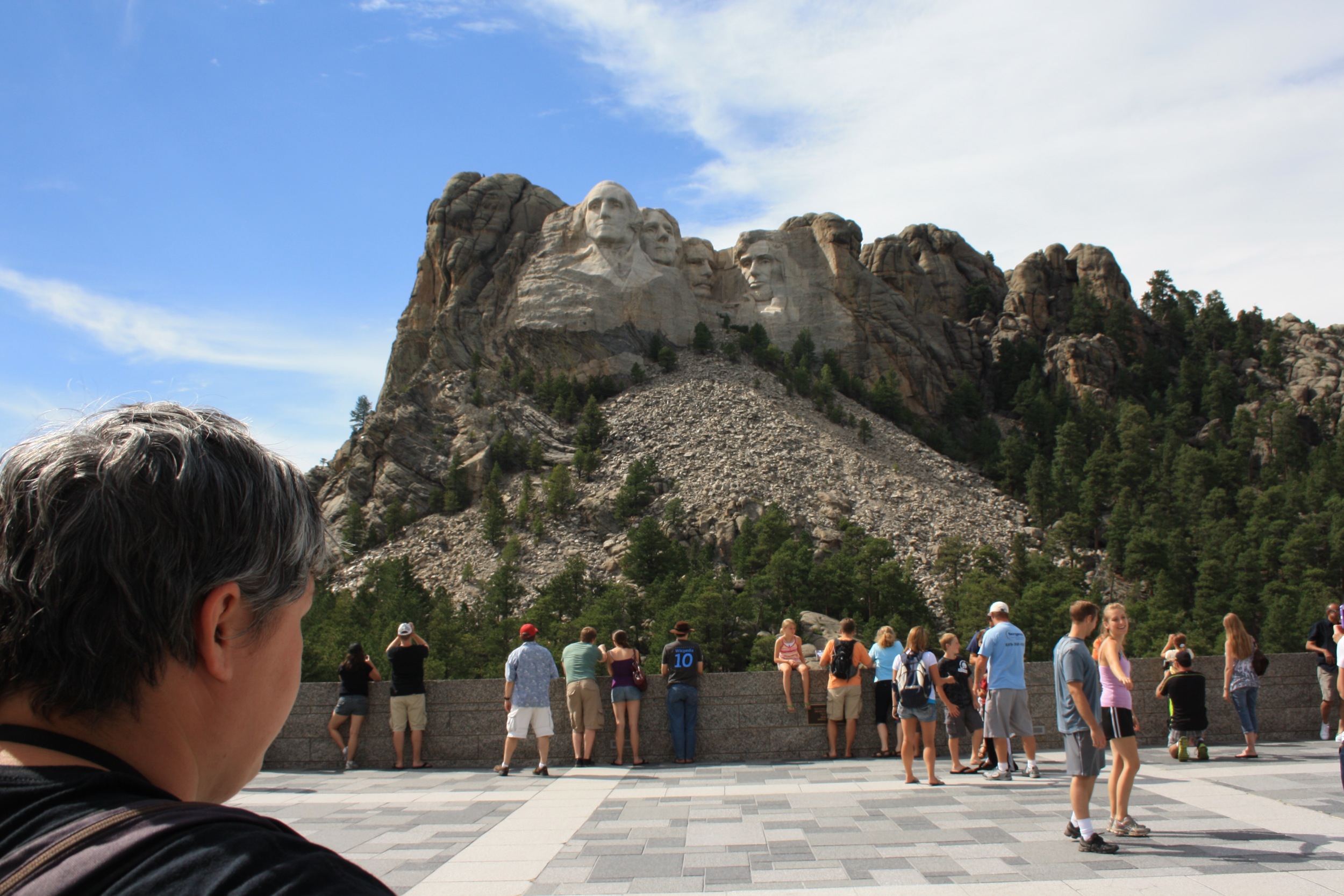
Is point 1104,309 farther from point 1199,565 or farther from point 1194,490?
point 1199,565

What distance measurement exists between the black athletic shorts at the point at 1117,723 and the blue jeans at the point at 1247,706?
5.09 meters

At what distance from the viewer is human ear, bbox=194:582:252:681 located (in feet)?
3.67

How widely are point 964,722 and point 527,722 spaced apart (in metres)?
4.63

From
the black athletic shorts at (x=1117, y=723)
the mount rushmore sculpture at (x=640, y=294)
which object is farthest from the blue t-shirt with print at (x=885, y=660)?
the mount rushmore sculpture at (x=640, y=294)

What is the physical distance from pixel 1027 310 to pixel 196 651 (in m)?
93.7

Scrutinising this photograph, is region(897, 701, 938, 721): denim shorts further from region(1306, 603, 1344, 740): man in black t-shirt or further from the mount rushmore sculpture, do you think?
the mount rushmore sculpture

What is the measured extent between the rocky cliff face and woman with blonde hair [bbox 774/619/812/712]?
3692 cm

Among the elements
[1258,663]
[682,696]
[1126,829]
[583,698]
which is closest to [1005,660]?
[1126,829]

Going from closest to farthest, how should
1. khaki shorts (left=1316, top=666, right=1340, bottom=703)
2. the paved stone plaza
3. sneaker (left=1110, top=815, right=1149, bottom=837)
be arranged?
the paved stone plaza
sneaker (left=1110, top=815, right=1149, bottom=837)
khaki shorts (left=1316, top=666, right=1340, bottom=703)

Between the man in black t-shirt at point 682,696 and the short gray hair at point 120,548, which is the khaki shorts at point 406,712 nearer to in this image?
the man in black t-shirt at point 682,696

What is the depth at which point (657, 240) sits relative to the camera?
70125 mm

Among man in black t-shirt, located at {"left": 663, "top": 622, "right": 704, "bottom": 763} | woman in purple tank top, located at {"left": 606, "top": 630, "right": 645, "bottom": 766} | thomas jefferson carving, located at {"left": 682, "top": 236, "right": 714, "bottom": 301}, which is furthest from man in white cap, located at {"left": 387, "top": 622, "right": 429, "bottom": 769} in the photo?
thomas jefferson carving, located at {"left": 682, "top": 236, "right": 714, "bottom": 301}

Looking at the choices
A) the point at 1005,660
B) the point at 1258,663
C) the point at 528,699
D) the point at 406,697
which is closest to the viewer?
the point at 1005,660

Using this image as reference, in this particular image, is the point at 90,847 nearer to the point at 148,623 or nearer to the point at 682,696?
the point at 148,623
